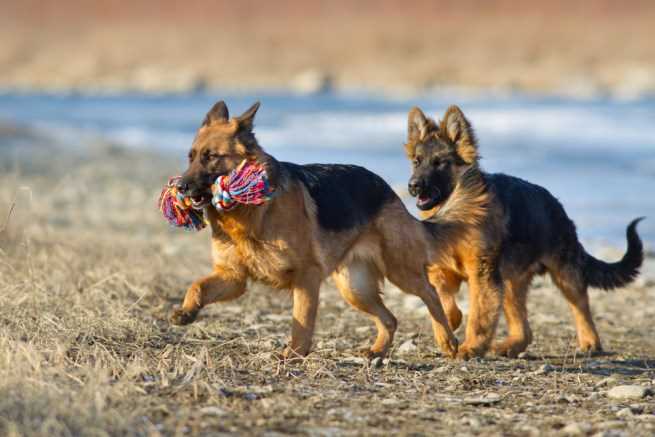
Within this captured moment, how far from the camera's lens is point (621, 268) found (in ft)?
29.1

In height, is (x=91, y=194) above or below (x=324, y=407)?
above

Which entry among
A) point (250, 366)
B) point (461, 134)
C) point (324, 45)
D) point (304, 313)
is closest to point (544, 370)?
point (304, 313)

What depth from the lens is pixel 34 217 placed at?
42.9 feet

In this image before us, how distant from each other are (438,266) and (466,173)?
0.72 metres

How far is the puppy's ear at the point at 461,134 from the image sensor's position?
852 centimetres

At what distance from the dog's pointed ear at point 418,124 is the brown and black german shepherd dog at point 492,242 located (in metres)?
0.01

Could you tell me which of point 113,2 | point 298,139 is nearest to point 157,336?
point 298,139

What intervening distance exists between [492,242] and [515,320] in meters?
0.69

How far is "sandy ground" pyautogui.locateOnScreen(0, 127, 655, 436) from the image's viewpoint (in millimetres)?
5086

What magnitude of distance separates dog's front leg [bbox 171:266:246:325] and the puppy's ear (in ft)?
8.24

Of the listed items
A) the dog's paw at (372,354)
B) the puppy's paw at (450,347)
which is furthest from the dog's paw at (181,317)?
the puppy's paw at (450,347)

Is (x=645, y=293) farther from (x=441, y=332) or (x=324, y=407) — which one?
(x=324, y=407)

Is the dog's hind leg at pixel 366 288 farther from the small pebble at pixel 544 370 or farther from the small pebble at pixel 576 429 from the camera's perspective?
the small pebble at pixel 576 429

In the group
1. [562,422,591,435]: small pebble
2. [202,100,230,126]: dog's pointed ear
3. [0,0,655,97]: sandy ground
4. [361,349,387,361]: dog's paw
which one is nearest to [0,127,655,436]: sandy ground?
[562,422,591,435]: small pebble
